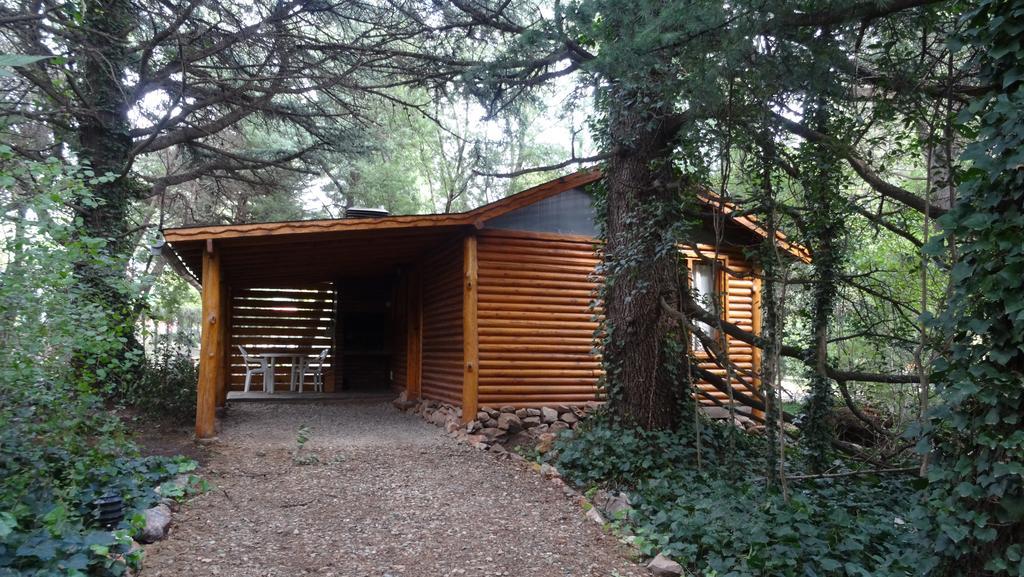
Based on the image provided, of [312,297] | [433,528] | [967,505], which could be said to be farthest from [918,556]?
[312,297]

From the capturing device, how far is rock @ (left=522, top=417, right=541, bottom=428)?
8656 millimetres

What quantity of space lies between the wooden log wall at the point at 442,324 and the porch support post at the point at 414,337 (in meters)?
0.17

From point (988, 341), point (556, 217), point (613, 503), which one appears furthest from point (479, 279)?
point (988, 341)

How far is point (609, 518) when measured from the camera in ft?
17.3

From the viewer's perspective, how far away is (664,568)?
13.5 ft

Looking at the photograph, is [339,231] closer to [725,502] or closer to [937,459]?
[725,502]

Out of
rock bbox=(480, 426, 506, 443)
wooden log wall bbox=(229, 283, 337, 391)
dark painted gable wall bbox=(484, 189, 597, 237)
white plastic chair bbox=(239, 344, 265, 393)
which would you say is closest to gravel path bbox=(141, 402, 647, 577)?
rock bbox=(480, 426, 506, 443)

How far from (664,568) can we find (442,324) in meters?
6.57

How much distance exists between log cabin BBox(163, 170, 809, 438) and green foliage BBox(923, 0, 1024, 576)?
3577 millimetres

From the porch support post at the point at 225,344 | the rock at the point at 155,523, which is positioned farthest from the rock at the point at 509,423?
the porch support post at the point at 225,344

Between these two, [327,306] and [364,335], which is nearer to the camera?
[327,306]

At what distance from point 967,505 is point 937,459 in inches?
9.6

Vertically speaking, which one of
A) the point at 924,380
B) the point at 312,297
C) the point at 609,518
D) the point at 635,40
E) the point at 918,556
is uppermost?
the point at 635,40

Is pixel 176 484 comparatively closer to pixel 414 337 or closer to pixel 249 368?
pixel 414 337
